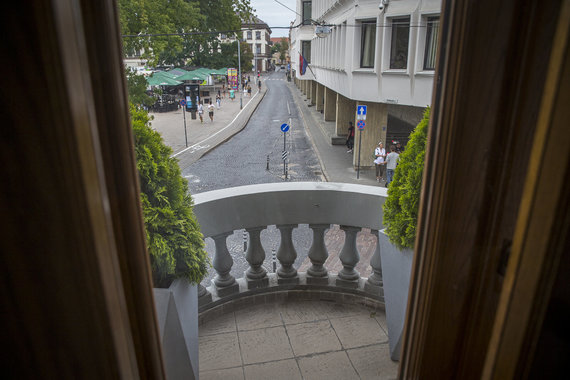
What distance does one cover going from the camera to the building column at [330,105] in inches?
1115

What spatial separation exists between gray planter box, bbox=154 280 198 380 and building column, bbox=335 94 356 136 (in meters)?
20.6

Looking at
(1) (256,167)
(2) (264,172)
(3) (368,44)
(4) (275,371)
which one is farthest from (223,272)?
(1) (256,167)

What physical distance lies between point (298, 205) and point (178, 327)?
1459 millimetres

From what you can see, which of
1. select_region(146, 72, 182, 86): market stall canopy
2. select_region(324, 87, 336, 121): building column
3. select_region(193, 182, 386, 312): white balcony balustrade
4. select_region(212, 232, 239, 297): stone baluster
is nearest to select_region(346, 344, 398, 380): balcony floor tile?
select_region(193, 182, 386, 312): white balcony balustrade

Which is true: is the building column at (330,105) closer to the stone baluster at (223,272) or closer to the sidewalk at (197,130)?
the sidewalk at (197,130)

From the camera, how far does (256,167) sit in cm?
1720

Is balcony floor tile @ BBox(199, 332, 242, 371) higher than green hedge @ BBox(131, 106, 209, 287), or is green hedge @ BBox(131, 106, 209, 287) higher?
green hedge @ BBox(131, 106, 209, 287)

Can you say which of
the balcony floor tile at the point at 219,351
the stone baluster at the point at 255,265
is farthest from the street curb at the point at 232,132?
the balcony floor tile at the point at 219,351

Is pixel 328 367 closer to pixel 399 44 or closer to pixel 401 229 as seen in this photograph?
pixel 401 229

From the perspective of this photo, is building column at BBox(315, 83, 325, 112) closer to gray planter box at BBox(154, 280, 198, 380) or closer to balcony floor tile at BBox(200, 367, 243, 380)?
balcony floor tile at BBox(200, 367, 243, 380)

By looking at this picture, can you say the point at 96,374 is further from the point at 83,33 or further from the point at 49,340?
the point at 83,33

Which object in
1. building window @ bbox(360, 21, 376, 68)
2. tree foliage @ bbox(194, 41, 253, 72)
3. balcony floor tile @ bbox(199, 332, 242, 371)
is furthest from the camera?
tree foliage @ bbox(194, 41, 253, 72)

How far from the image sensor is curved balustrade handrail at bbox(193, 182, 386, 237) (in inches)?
125

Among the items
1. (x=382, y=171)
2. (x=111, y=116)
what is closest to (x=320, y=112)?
(x=382, y=171)
